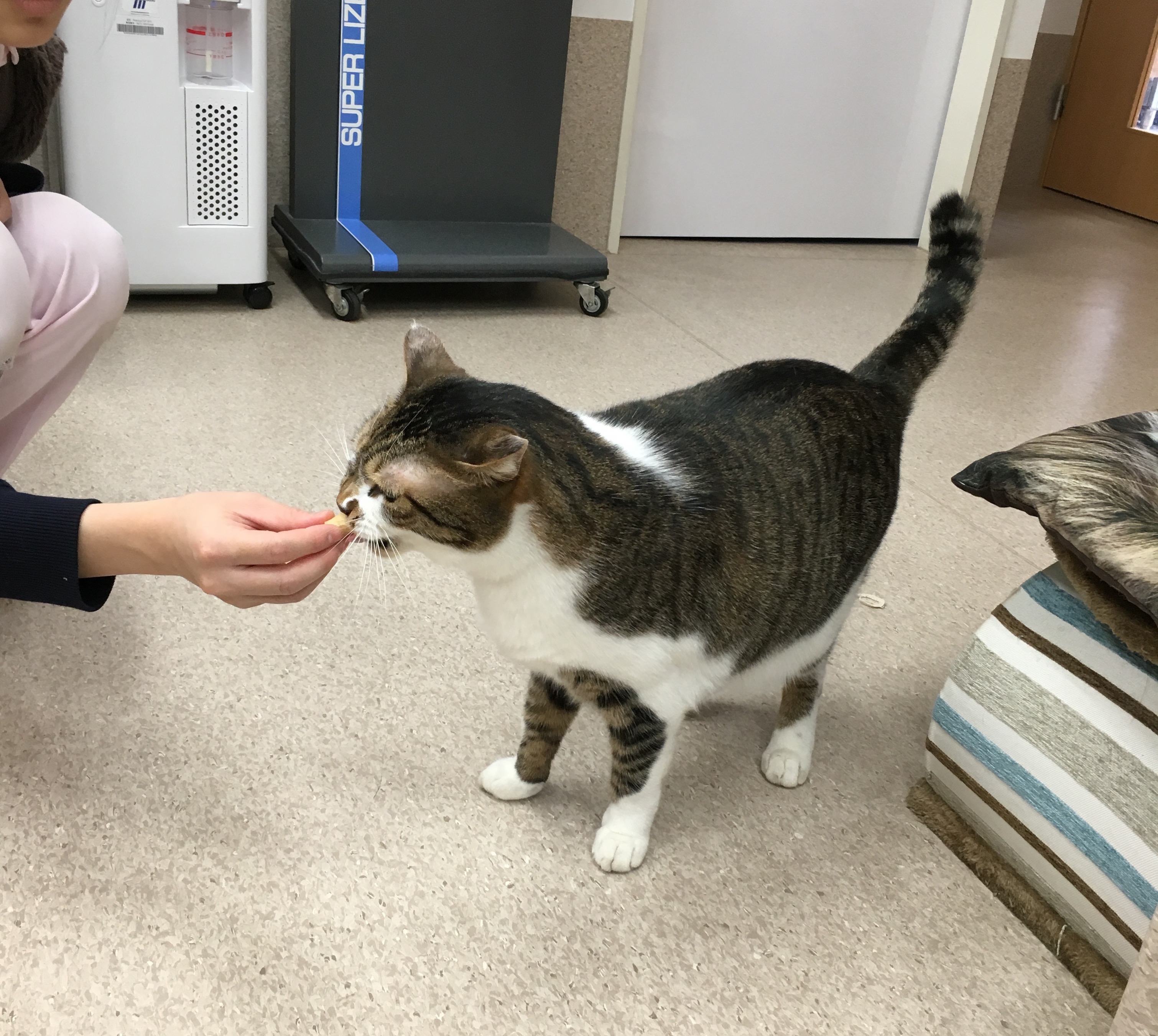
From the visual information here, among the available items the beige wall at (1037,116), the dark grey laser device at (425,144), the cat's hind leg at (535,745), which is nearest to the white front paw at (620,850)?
the cat's hind leg at (535,745)

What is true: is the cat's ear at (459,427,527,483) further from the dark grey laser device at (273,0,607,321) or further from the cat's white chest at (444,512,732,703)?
the dark grey laser device at (273,0,607,321)

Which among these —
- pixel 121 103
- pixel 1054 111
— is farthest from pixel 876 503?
pixel 1054 111

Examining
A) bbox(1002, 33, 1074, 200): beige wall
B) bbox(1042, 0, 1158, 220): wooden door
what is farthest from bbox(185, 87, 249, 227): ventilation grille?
bbox(1042, 0, 1158, 220): wooden door

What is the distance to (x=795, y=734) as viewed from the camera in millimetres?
1181

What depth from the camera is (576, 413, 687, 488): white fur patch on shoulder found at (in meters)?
0.95

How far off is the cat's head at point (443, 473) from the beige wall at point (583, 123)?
2041 mm

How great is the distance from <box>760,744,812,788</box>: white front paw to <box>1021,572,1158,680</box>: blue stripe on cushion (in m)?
0.31

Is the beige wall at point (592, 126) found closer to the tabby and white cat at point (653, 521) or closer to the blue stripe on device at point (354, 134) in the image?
the blue stripe on device at point (354, 134)

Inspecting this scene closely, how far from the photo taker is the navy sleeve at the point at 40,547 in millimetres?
922

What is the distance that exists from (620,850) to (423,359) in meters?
0.51

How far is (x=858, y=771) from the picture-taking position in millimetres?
1201

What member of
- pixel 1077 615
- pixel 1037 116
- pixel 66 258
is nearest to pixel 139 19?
pixel 66 258

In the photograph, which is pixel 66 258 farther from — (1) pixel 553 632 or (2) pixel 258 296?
(2) pixel 258 296

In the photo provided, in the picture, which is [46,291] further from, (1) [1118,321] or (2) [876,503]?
(1) [1118,321]
